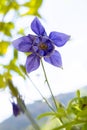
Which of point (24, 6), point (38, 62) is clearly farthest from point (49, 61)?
point (24, 6)

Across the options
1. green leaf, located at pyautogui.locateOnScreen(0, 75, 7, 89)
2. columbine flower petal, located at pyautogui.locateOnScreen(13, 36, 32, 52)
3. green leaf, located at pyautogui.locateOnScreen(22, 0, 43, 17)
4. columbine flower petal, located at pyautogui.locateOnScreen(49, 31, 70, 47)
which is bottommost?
green leaf, located at pyautogui.locateOnScreen(0, 75, 7, 89)

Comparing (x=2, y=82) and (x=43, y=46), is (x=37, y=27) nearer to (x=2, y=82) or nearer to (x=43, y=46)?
(x=43, y=46)

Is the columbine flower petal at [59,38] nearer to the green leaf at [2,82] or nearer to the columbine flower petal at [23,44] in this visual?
the columbine flower petal at [23,44]

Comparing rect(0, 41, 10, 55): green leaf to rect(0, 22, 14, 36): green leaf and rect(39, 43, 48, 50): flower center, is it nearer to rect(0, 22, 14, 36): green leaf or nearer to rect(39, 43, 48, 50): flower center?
rect(0, 22, 14, 36): green leaf

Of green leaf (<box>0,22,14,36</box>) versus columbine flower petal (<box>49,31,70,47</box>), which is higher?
green leaf (<box>0,22,14,36</box>)

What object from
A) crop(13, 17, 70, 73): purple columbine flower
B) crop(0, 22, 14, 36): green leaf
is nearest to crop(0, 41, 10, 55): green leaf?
crop(0, 22, 14, 36): green leaf

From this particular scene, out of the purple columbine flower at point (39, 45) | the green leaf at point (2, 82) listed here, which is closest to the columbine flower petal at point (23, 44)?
the purple columbine flower at point (39, 45)

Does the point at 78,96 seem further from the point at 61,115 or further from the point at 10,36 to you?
the point at 10,36

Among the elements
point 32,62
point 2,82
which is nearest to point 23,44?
point 32,62

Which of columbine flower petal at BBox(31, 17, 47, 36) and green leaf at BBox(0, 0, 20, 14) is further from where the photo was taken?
green leaf at BBox(0, 0, 20, 14)
